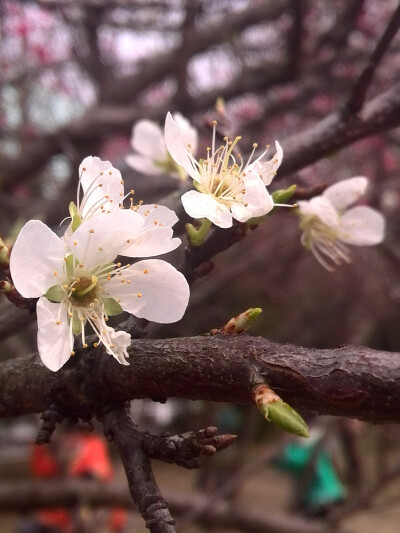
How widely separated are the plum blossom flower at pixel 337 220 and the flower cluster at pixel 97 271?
0.27 m

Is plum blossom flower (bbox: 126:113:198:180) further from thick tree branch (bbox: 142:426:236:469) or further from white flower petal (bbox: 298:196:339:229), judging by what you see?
thick tree branch (bbox: 142:426:236:469)

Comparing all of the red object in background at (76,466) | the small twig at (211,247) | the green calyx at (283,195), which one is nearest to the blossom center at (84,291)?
the small twig at (211,247)

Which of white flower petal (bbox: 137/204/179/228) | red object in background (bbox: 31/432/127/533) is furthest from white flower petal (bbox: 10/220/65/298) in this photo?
red object in background (bbox: 31/432/127/533)

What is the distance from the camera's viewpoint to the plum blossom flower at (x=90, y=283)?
560 mm

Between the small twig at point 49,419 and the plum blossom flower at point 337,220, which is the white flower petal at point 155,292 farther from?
the plum blossom flower at point 337,220

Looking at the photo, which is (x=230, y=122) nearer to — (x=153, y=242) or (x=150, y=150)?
(x=150, y=150)

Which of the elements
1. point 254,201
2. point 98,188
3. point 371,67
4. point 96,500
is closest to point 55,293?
point 98,188

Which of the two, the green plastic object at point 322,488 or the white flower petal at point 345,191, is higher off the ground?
the white flower petal at point 345,191

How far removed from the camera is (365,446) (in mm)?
5941

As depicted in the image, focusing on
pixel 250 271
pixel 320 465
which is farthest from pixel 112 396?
pixel 320 465

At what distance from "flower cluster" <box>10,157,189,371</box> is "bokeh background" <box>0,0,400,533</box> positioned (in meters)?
0.23

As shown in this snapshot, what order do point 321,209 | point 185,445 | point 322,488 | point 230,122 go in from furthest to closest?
1. point 322,488
2. point 230,122
3. point 321,209
4. point 185,445

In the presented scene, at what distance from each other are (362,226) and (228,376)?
0.48 m

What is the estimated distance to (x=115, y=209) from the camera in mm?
634
